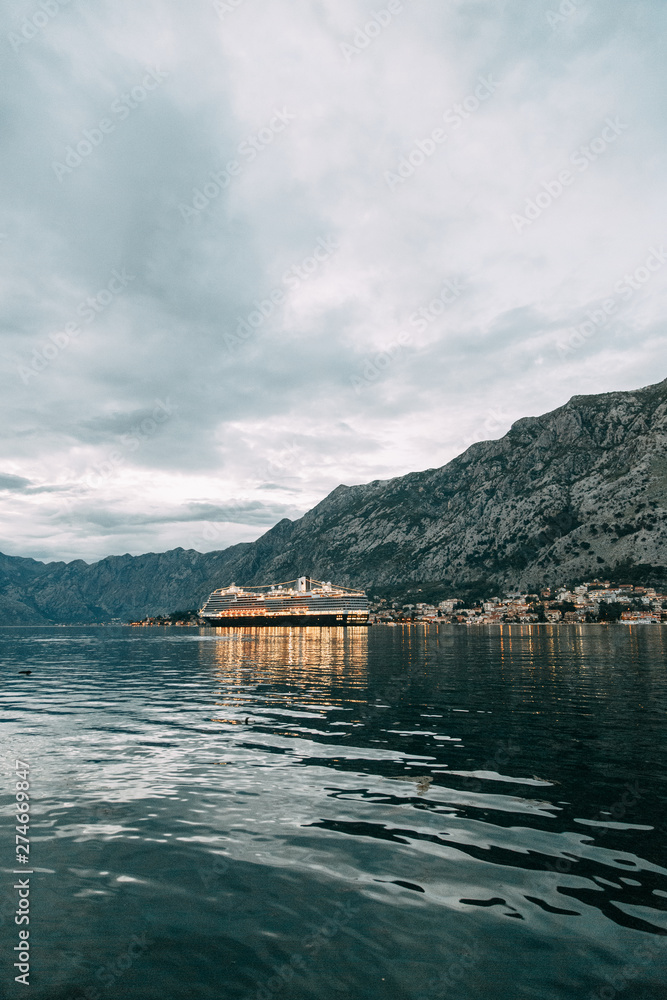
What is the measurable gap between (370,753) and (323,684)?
2542 centimetres

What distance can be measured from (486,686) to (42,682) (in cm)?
4061

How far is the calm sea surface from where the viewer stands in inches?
333

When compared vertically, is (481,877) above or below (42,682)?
above

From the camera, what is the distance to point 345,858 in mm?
12555

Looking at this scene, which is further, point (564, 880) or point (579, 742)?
point (579, 742)

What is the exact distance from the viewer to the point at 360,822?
576 inches

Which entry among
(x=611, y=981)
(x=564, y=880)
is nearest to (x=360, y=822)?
(x=564, y=880)

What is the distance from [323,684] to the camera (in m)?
47.2

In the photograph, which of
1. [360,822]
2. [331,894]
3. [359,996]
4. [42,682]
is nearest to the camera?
[359,996]

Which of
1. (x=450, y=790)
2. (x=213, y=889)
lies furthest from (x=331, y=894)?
(x=450, y=790)

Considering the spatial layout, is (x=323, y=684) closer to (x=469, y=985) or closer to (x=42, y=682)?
(x=42, y=682)

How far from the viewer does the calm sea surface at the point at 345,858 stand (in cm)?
846

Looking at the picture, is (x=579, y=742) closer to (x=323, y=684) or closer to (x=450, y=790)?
(x=450, y=790)

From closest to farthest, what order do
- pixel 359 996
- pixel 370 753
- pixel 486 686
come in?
pixel 359 996 → pixel 370 753 → pixel 486 686
